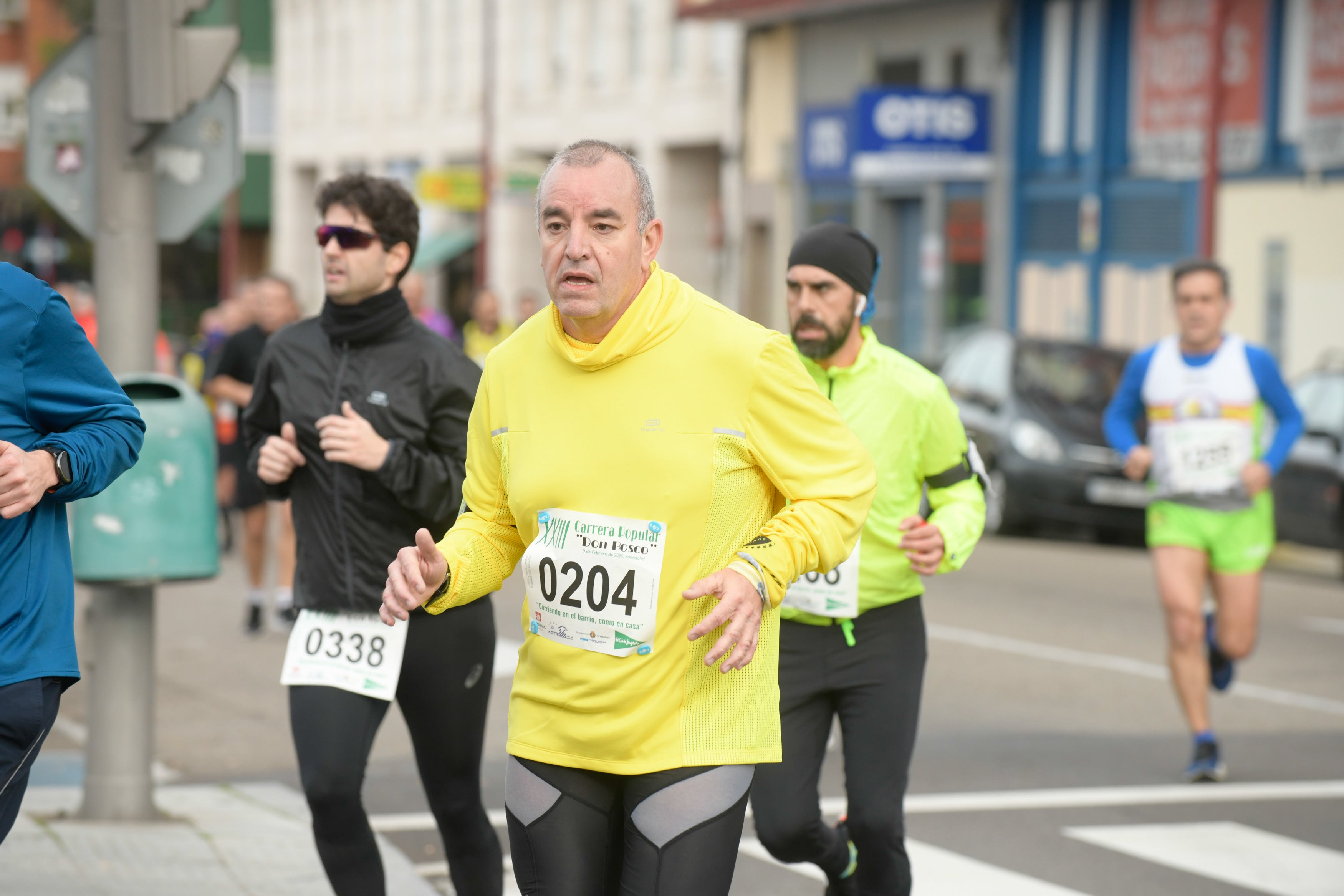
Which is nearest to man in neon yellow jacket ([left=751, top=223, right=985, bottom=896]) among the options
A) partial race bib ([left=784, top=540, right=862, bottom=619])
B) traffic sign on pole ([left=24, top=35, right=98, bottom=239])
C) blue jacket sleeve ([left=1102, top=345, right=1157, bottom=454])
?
partial race bib ([left=784, top=540, right=862, bottom=619])

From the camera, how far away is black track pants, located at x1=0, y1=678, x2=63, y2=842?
12.6ft

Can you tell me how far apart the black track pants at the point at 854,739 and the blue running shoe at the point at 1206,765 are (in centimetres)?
304

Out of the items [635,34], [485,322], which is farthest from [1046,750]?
[635,34]

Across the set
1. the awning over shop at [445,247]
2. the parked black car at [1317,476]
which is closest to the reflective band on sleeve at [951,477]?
the parked black car at [1317,476]

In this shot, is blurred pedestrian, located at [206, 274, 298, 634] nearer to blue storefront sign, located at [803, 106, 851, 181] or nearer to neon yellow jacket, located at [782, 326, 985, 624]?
neon yellow jacket, located at [782, 326, 985, 624]

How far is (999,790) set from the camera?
7.75 m

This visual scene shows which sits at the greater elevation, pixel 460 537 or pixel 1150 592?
pixel 460 537

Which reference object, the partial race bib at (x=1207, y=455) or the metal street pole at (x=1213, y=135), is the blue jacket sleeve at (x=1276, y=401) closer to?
the partial race bib at (x=1207, y=455)

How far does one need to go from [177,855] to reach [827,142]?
25501 mm

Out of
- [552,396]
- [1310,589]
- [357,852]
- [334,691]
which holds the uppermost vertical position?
[552,396]

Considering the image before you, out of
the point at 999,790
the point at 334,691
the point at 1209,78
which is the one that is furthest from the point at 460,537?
the point at 1209,78

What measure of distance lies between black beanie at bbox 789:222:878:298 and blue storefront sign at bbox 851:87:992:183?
22.3m

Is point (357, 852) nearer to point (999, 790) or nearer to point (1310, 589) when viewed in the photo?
point (999, 790)

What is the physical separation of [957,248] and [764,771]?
2519cm
